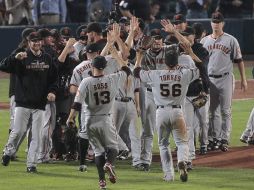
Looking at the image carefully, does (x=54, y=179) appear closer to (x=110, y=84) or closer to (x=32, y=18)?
(x=110, y=84)

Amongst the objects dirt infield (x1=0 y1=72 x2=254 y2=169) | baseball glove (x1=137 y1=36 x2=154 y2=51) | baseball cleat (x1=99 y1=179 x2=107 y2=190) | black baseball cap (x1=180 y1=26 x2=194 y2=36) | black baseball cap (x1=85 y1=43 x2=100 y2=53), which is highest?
black baseball cap (x1=180 y1=26 x2=194 y2=36)

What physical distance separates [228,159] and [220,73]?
1666mm

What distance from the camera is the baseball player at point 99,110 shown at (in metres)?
13.0

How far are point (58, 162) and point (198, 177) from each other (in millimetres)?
2533

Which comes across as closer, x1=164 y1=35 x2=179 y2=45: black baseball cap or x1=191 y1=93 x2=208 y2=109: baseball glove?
x1=164 y1=35 x2=179 y2=45: black baseball cap

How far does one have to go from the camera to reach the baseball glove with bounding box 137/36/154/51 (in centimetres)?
1379

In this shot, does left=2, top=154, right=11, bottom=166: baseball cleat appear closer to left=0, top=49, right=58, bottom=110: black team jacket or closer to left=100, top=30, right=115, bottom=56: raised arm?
left=0, top=49, right=58, bottom=110: black team jacket

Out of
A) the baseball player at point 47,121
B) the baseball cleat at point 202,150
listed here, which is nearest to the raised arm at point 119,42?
the baseball player at point 47,121

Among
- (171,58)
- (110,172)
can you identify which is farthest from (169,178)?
(171,58)

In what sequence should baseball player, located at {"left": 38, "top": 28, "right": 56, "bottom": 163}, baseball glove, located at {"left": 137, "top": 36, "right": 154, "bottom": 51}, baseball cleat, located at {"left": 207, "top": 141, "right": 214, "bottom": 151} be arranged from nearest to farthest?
1. baseball glove, located at {"left": 137, "top": 36, "right": 154, "bottom": 51}
2. baseball player, located at {"left": 38, "top": 28, "right": 56, "bottom": 163}
3. baseball cleat, located at {"left": 207, "top": 141, "right": 214, "bottom": 151}

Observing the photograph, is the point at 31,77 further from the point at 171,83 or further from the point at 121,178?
the point at 171,83

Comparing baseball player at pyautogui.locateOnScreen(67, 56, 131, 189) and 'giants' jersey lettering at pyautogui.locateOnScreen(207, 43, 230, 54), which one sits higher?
'giants' jersey lettering at pyautogui.locateOnScreen(207, 43, 230, 54)

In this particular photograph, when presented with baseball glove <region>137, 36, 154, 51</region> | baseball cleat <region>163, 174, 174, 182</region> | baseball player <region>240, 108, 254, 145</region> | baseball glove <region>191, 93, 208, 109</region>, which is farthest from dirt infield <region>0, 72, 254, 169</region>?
baseball glove <region>137, 36, 154, 51</region>

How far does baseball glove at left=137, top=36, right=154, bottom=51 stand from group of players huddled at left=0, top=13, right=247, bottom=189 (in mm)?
13
